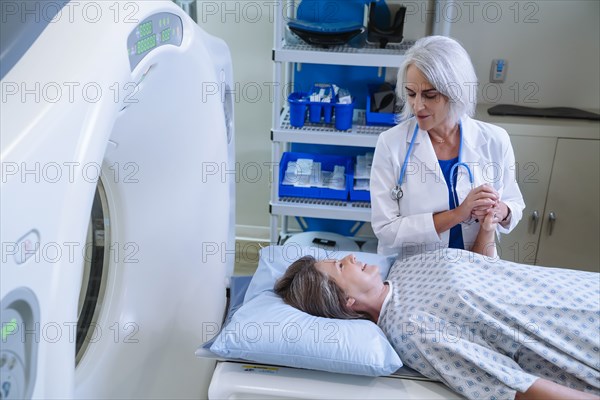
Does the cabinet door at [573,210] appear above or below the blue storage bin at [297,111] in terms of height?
below

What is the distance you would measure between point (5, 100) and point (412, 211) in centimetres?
124

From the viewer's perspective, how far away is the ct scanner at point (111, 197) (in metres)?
0.75

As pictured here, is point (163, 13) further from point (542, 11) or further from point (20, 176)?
point (542, 11)

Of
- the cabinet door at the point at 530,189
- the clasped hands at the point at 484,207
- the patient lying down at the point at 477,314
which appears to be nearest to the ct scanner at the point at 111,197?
the patient lying down at the point at 477,314

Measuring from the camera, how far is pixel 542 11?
9.06ft

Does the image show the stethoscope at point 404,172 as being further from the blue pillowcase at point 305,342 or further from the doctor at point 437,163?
the blue pillowcase at point 305,342

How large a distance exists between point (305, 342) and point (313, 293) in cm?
25

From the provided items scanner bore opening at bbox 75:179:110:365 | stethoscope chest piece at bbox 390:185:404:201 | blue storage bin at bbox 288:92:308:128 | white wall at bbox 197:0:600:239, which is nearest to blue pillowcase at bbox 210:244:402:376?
scanner bore opening at bbox 75:179:110:365

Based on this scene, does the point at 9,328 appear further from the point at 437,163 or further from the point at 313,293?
the point at 437,163

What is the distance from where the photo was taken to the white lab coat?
1.75 m

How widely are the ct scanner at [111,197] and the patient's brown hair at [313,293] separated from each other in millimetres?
199

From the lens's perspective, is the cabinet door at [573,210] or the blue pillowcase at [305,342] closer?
the blue pillowcase at [305,342]

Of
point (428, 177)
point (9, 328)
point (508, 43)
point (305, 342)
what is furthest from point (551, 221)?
point (9, 328)

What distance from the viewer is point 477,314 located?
1373 mm
